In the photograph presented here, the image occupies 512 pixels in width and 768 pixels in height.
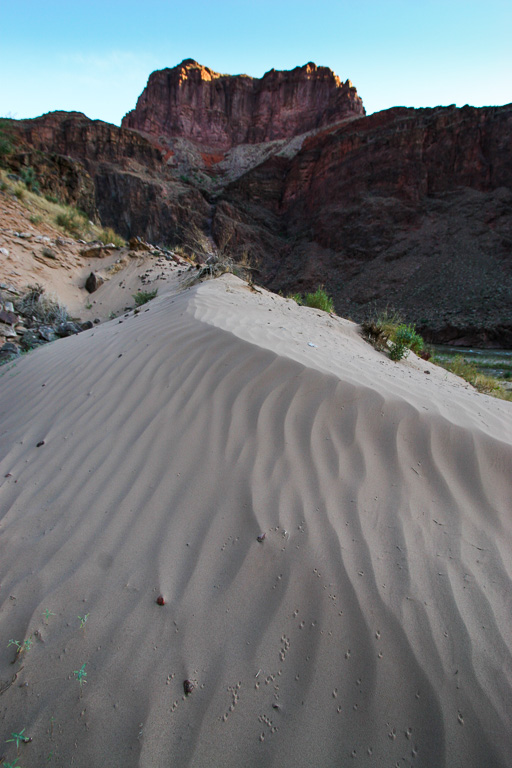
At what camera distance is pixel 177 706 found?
0.97 metres

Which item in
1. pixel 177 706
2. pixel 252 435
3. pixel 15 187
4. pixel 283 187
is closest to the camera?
pixel 177 706

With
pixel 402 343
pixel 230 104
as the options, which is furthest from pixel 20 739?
pixel 230 104

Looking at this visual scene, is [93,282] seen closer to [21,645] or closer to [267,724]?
[21,645]

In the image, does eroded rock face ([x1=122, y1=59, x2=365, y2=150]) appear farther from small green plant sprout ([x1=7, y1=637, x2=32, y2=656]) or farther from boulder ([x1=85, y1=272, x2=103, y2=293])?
small green plant sprout ([x1=7, y1=637, x2=32, y2=656])

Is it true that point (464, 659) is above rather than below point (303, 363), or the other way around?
below

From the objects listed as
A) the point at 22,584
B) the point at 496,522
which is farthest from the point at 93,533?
the point at 496,522

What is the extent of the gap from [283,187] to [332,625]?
41.9 meters

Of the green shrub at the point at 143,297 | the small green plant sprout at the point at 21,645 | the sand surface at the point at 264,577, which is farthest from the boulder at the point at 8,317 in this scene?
the small green plant sprout at the point at 21,645

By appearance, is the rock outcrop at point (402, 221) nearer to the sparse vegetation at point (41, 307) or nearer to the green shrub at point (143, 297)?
the green shrub at point (143, 297)

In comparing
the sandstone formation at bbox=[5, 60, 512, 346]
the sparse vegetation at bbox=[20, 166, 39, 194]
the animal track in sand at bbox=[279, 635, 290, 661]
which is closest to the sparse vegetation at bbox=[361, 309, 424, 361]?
the animal track in sand at bbox=[279, 635, 290, 661]

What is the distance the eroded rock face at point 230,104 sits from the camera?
44438 millimetres

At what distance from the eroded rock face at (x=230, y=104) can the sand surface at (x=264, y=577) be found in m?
53.1

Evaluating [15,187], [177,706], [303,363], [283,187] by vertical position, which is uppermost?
[283,187]

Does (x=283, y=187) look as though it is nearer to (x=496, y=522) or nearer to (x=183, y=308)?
(x=183, y=308)
